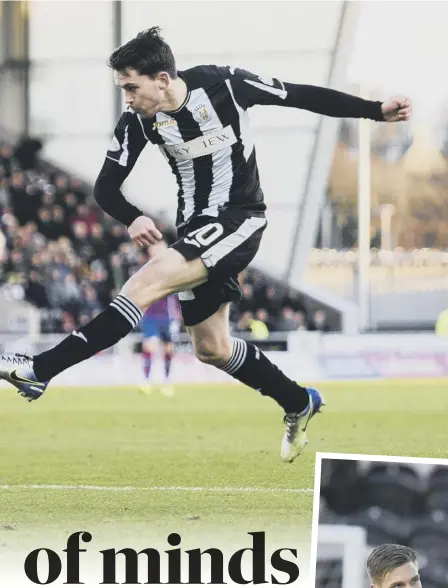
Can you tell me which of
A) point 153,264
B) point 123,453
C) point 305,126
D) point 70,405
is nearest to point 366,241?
point 305,126

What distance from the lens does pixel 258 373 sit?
648 centimetres

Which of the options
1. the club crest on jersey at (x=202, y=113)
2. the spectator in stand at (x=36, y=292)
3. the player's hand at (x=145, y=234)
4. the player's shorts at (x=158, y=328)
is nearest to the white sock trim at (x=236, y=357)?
the player's hand at (x=145, y=234)

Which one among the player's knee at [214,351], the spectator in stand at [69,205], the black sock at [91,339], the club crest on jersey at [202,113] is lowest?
the spectator in stand at [69,205]

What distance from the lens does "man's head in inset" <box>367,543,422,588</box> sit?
143 inches

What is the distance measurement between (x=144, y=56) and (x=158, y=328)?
7.77 meters

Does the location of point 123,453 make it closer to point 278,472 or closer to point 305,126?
point 278,472

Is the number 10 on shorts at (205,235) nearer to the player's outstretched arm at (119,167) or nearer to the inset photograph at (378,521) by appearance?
the player's outstretched arm at (119,167)

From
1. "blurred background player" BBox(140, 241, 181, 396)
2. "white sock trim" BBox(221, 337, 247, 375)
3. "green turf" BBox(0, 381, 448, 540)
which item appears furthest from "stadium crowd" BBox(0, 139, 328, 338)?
"white sock trim" BBox(221, 337, 247, 375)

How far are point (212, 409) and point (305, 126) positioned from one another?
676 cm

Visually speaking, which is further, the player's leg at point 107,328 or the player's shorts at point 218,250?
the player's shorts at point 218,250

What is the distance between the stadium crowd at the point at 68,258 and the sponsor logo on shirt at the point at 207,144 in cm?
976

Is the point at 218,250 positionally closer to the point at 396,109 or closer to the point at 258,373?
the point at 258,373

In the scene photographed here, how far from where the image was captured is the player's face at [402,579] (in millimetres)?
3627

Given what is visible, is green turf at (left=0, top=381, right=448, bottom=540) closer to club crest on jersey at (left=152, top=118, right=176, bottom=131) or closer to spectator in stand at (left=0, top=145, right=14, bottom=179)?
club crest on jersey at (left=152, top=118, right=176, bottom=131)
